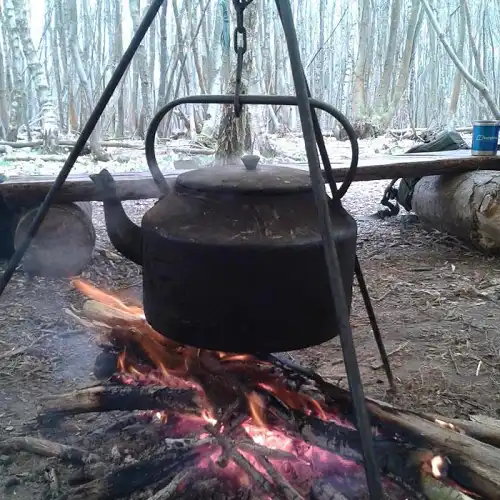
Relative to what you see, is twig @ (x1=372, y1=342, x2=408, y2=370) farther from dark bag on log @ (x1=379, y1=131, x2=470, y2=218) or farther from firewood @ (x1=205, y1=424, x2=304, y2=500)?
dark bag on log @ (x1=379, y1=131, x2=470, y2=218)

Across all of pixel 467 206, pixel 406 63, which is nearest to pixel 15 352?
pixel 467 206

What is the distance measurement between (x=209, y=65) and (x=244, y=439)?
1035 centimetres

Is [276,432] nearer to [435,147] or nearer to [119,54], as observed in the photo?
[435,147]

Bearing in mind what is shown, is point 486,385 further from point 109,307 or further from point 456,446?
point 109,307

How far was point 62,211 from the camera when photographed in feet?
12.0

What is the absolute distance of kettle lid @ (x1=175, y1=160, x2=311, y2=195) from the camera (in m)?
1.46

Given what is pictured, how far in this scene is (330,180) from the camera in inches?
67.1

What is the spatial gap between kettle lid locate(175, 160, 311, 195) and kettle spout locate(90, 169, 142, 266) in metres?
0.24

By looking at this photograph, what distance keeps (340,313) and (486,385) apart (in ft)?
4.93

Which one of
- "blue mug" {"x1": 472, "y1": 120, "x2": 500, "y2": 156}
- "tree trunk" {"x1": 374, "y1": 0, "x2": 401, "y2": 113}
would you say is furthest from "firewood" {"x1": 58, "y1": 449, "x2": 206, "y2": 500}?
"tree trunk" {"x1": 374, "y1": 0, "x2": 401, "y2": 113}

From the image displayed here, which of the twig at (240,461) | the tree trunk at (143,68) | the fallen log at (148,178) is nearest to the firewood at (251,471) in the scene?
the twig at (240,461)

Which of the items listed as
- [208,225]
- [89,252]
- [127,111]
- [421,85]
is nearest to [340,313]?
[208,225]

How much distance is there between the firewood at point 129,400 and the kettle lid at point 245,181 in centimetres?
65

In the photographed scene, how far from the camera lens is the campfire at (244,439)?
58.3 inches
